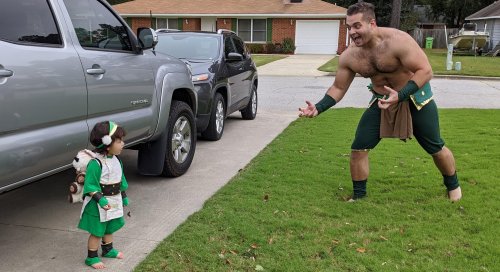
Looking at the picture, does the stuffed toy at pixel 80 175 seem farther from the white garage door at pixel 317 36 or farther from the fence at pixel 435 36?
the fence at pixel 435 36

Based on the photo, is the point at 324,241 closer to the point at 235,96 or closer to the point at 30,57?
the point at 30,57

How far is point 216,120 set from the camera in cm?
767

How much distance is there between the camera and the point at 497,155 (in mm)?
6367

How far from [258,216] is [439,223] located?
152 cm

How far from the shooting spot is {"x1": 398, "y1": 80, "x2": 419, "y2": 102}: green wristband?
13.3ft

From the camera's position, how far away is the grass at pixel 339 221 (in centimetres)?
348

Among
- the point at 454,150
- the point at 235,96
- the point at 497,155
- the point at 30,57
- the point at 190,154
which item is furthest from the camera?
the point at 235,96

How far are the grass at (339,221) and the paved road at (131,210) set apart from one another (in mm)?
211

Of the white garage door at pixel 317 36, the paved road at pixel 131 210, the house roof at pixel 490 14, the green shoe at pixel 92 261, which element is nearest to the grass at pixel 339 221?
the paved road at pixel 131 210

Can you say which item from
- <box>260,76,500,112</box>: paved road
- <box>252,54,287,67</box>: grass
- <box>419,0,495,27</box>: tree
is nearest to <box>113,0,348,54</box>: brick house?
<box>252,54,287,67</box>: grass

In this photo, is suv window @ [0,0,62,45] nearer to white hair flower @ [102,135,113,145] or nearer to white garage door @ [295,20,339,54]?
white hair flower @ [102,135,113,145]

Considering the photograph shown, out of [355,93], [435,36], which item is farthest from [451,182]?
[435,36]

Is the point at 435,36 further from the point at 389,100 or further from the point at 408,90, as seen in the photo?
the point at 389,100

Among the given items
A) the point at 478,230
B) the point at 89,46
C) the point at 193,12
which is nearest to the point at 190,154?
the point at 89,46
